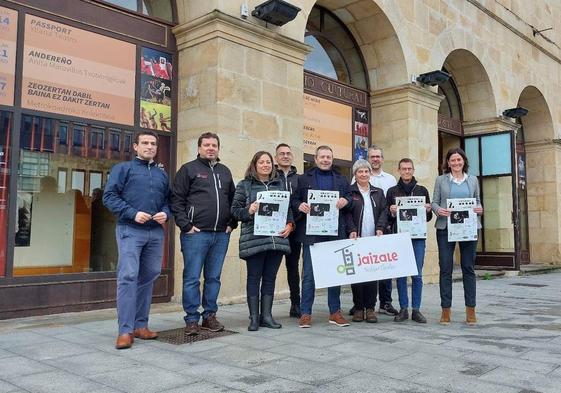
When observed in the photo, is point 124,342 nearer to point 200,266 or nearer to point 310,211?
point 200,266

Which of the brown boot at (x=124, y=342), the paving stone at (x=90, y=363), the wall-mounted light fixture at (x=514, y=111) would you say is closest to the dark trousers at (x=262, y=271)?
the brown boot at (x=124, y=342)

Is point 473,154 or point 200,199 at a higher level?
point 473,154

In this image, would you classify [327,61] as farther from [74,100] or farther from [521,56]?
[521,56]

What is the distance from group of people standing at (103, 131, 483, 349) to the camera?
4664 mm

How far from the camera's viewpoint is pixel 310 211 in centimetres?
551

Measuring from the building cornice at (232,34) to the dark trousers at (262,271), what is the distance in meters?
3.34

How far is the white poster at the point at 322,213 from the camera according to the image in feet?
18.1

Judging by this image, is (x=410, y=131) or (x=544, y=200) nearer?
(x=410, y=131)

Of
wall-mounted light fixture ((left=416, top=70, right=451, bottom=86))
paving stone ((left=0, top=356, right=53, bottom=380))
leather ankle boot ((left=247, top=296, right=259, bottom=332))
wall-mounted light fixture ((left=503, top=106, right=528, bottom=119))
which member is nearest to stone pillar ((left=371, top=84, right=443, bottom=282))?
wall-mounted light fixture ((left=416, top=70, right=451, bottom=86))

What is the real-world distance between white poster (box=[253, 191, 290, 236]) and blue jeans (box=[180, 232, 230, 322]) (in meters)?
0.35

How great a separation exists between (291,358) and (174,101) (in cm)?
464

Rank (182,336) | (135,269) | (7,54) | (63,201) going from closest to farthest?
1. (135,269)
2. (182,336)
3. (7,54)
4. (63,201)

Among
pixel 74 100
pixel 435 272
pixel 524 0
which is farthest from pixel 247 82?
pixel 524 0

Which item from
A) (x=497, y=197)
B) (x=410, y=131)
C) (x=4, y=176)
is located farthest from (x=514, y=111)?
(x=4, y=176)
